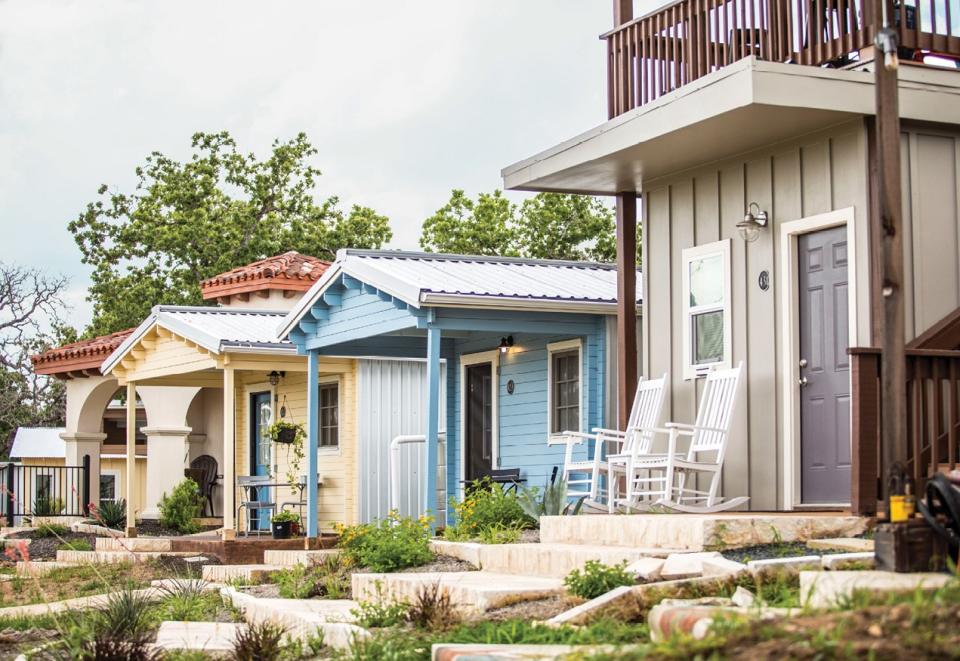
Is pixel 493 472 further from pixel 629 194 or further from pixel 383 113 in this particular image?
pixel 383 113

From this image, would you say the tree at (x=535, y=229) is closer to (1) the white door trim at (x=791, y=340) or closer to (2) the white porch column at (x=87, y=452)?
(2) the white porch column at (x=87, y=452)

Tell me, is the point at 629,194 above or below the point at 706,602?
above

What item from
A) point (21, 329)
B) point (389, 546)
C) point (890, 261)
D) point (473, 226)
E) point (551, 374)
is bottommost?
point (389, 546)

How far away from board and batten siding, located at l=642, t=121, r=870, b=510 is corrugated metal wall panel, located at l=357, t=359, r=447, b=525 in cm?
644

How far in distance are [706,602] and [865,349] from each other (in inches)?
99.6

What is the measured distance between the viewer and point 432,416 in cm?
1305

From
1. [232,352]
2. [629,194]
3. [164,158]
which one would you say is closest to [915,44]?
[629,194]

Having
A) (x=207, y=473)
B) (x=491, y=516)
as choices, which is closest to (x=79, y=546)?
(x=207, y=473)

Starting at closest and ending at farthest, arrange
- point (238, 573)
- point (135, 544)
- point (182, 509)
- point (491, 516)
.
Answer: point (491, 516) < point (238, 573) < point (135, 544) < point (182, 509)

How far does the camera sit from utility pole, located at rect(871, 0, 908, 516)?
6273 millimetres

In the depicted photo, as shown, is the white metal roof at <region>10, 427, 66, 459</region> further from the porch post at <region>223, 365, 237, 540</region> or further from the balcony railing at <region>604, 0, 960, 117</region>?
the balcony railing at <region>604, 0, 960, 117</region>

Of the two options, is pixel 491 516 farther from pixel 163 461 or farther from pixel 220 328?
pixel 163 461

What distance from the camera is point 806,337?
10.5 m

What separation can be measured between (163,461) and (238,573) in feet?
28.7
